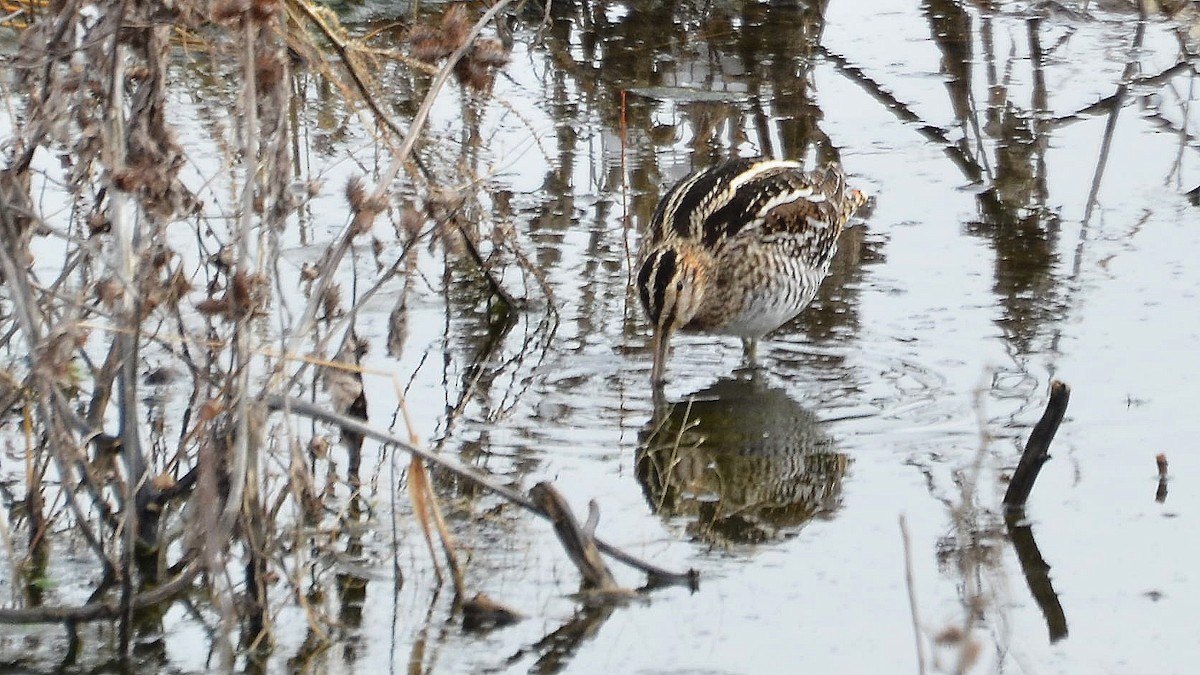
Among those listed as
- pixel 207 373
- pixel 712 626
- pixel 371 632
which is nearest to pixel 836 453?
pixel 712 626

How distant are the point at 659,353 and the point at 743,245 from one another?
710 mm

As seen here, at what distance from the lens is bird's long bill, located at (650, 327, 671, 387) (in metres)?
6.39

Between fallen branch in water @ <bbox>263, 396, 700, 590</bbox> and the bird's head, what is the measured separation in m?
1.60

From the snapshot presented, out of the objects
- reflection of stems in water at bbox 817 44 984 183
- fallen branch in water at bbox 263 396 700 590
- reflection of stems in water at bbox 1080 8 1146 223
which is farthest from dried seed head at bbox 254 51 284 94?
reflection of stems in water at bbox 817 44 984 183

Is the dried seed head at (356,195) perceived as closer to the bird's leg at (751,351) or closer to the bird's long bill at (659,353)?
the bird's long bill at (659,353)

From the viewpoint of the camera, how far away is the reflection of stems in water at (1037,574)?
4719 millimetres

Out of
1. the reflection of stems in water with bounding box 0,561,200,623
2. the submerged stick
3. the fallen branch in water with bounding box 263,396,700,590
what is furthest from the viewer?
the submerged stick

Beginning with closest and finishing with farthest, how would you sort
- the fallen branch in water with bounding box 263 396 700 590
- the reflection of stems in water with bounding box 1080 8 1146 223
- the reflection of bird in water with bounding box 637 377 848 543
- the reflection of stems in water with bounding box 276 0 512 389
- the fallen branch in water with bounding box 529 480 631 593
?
the reflection of stems in water with bounding box 276 0 512 389 → the fallen branch in water with bounding box 263 396 700 590 → the fallen branch in water with bounding box 529 480 631 593 → the reflection of bird in water with bounding box 637 377 848 543 → the reflection of stems in water with bounding box 1080 8 1146 223

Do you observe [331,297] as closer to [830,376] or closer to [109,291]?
[109,291]

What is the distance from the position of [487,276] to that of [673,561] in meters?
2.04

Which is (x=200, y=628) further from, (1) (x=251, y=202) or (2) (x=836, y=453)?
(2) (x=836, y=453)

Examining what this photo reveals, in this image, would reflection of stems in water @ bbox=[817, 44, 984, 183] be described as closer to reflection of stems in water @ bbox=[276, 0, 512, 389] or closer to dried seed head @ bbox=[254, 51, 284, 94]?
reflection of stems in water @ bbox=[276, 0, 512, 389]

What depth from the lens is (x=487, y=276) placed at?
6848mm

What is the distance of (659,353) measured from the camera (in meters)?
6.42
